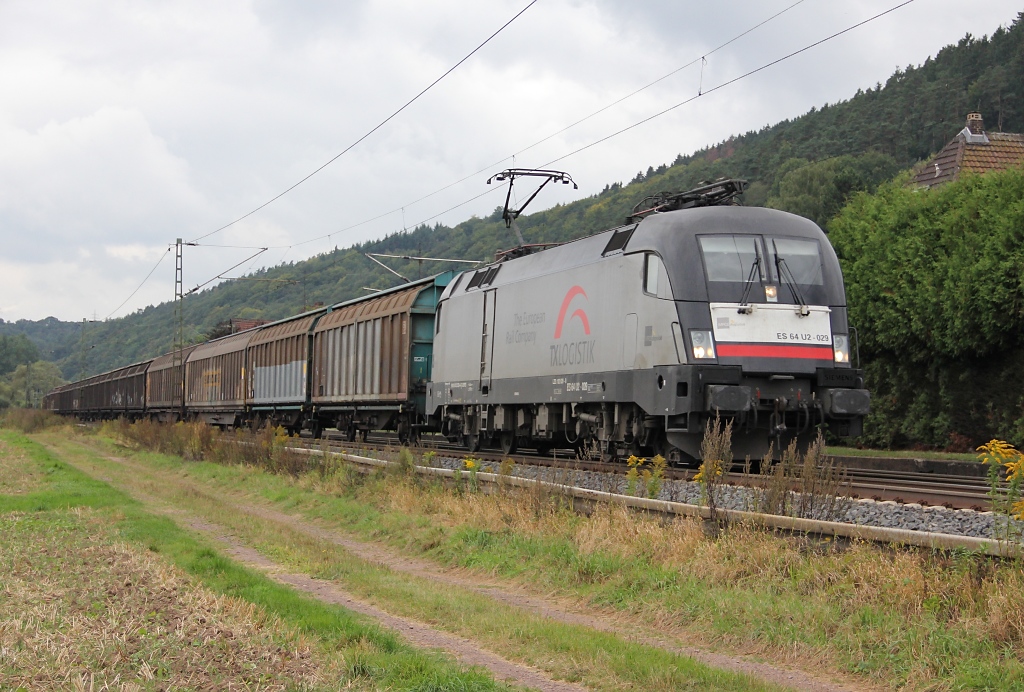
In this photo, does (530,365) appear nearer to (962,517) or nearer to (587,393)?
(587,393)

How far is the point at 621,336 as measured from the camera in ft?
48.6

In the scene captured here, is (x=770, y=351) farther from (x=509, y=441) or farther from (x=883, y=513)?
(x=509, y=441)

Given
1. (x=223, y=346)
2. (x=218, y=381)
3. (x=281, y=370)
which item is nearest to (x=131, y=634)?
(x=281, y=370)

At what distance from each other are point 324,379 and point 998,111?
61741mm

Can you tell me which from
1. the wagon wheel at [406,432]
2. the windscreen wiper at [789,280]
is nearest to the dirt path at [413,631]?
the windscreen wiper at [789,280]

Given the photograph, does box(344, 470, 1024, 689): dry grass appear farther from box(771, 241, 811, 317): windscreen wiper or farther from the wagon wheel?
the wagon wheel

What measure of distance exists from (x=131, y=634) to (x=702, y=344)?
870 cm

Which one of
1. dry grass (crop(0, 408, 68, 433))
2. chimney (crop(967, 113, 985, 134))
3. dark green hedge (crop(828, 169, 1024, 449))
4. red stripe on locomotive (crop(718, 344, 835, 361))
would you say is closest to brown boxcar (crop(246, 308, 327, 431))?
dark green hedge (crop(828, 169, 1024, 449))

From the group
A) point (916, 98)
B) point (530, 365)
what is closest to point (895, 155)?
point (916, 98)

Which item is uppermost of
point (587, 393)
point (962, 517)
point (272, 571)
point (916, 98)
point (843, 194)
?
point (916, 98)

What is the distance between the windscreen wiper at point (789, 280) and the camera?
548 inches

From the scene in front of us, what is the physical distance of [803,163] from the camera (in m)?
80.8

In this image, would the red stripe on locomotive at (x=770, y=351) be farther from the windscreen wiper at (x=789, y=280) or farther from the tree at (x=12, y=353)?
the tree at (x=12, y=353)

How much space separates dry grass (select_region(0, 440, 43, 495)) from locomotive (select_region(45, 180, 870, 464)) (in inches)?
327
